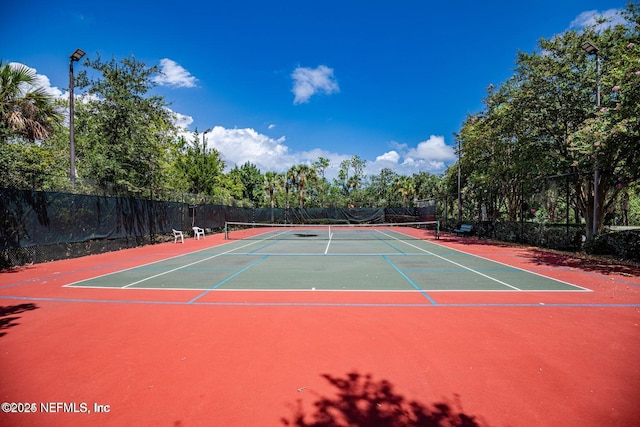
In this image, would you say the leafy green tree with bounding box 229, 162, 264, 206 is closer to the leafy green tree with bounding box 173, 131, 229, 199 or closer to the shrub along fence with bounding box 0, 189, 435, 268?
the leafy green tree with bounding box 173, 131, 229, 199

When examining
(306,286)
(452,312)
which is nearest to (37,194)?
(306,286)

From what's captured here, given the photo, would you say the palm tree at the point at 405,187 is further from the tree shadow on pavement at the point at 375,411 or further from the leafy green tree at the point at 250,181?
the tree shadow on pavement at the point at 375,411

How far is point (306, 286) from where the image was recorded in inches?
297

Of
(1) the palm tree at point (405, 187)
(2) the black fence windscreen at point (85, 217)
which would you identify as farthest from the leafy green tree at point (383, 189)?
(2) the black fence windscreen at point (85, 217)

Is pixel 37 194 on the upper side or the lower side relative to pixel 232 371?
upper

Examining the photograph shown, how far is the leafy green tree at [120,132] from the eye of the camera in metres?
16.3

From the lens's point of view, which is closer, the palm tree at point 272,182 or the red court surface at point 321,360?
the red court surface at point 321,360

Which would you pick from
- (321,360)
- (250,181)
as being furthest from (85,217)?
(250,181)

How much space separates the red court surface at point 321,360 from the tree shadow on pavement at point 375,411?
0.02m

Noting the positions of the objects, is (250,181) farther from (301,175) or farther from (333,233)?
(333,233)

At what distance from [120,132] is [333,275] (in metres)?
15.7

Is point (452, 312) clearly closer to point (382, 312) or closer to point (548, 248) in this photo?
point (382, 312)

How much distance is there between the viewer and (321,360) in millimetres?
3881

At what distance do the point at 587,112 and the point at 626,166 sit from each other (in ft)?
9.76
